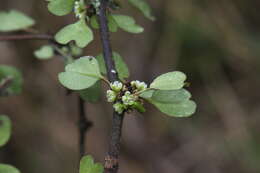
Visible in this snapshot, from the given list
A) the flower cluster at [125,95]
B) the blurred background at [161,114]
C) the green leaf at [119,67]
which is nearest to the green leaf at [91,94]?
the green leaf at [119,67]

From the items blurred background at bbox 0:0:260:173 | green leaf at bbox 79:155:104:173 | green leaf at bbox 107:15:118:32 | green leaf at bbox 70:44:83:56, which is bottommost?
green leaf at bbox 79:155:104:173

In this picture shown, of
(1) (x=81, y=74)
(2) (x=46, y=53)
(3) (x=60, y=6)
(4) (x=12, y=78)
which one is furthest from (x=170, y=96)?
(4) (x=12, y=78)

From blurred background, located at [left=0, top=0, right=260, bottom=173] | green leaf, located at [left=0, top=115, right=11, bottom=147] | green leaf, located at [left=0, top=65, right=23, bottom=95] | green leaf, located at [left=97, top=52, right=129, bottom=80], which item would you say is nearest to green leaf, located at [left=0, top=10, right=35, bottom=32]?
green leaf, located at [left=0, top=65, right=23, bottom=95]

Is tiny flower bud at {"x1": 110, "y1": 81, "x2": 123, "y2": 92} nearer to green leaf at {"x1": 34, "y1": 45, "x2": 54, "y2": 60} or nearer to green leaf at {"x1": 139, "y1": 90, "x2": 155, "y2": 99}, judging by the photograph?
green leaf at {"x1": 139, "y1": 90, "x2": 155, "y2": 99}

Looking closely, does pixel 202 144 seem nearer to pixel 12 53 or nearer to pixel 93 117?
pixel 93 117

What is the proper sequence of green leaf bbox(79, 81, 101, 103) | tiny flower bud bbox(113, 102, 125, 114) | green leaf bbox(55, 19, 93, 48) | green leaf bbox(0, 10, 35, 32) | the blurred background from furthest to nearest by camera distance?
the blurred background
green leaf bbox(0, 10, 35, 32)
green leaf bbox(79, 81, 101, 103)
green leaf bbox(55, 19, 93, 48)
tiny flower bud bbox(113, 102, 125, 114)

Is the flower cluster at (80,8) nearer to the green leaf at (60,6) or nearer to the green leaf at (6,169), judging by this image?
the green leaf at (60,6)

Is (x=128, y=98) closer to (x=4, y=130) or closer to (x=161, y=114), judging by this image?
(x=4, y=130)
